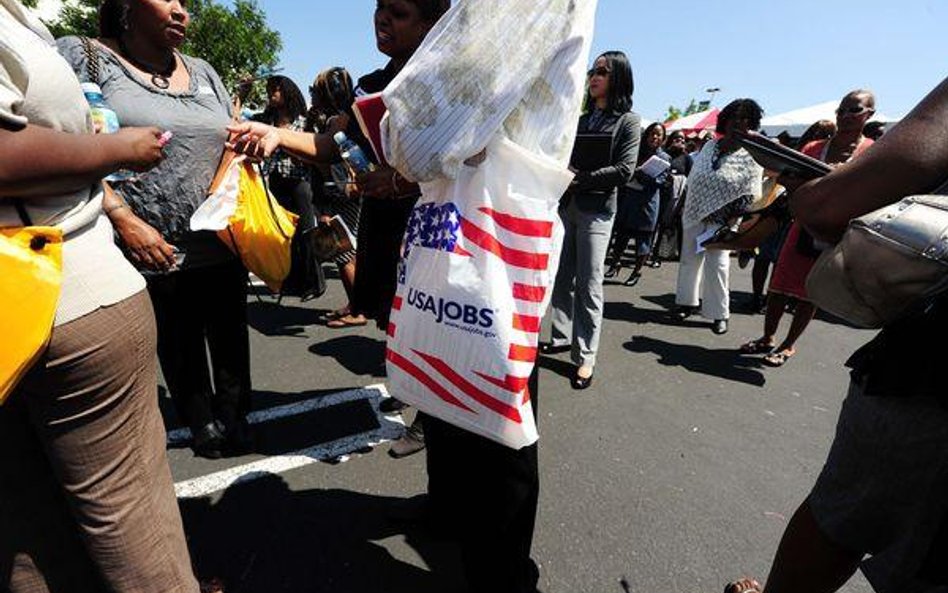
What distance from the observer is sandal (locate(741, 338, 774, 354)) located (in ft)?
14.2

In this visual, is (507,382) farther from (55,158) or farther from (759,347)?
(759,347)

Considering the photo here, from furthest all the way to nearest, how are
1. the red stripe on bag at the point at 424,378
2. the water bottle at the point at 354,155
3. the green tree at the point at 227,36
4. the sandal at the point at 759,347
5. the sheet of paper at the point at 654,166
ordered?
the green tree at the point at 227,36, the sheet of paper at the point at 654,166, the sandal at the point at 759,347, the water bottle at the point at 354,155, the red stripe on bag at the point at 424,378

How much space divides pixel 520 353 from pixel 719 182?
3.85m

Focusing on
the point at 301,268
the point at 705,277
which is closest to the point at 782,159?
the point at 301,268

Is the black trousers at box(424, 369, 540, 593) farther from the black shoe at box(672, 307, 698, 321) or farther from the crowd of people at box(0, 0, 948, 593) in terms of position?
the black shoe at box(672, 307, 698, 321)

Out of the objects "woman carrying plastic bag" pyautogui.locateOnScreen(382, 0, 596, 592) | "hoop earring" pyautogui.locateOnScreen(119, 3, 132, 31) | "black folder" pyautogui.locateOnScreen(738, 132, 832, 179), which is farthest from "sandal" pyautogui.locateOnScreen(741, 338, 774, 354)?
"hoop earring" pyautogui.locateOnScreen(119, 3, 132, 31)

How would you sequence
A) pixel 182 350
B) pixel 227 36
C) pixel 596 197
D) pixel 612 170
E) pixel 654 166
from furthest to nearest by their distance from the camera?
pixel 227 36 → pixel 654 166 → pixel 596 197 → pixel 612 170 → pixel 182 350

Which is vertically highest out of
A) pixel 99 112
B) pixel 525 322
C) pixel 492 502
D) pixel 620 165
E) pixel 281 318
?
pixel 99 112

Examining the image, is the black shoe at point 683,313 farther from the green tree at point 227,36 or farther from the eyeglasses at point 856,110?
the green tree at point 227,36

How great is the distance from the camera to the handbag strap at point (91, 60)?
5.80 feet

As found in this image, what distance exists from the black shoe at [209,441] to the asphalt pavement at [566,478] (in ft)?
0.15

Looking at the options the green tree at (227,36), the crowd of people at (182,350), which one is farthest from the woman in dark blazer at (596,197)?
the green tree at (227,36)

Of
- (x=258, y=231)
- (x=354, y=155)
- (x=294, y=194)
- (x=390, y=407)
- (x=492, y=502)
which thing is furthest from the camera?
(x=294, y=194)

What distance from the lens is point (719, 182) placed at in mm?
4289
